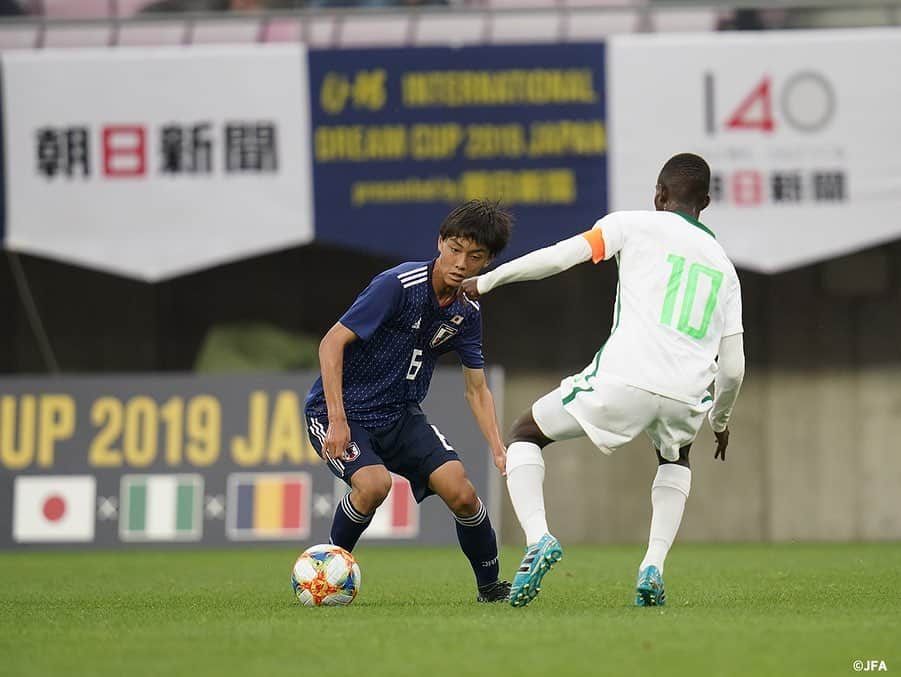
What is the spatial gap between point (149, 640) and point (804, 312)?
1117 centimetres

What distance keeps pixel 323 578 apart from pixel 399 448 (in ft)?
2.09

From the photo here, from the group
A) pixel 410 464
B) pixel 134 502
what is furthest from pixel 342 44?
pixel 410 464

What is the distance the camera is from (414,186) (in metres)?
14.0

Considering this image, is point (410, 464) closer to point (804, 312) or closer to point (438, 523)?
point (438, 523)

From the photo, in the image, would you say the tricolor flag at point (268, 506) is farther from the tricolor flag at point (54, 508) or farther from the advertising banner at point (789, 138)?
the advertising banner at point (789, 138)

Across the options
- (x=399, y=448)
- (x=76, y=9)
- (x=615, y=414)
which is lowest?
(x=399, y=448)

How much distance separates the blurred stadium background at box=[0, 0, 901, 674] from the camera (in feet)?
44.3

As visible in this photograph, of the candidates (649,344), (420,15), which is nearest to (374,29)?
(420,15)

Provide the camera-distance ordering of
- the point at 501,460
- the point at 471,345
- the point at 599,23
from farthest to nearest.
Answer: the point at 599,23
the point at 471,345
the point at 501,460

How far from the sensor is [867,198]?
13523 millimetres

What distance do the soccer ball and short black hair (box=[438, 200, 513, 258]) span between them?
139 centimetres

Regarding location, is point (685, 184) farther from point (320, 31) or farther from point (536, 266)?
point (320, 31)

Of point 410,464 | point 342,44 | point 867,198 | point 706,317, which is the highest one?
point 342,44

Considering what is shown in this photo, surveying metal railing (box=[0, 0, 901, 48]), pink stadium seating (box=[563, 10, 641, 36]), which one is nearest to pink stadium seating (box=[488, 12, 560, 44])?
metal railing (box=[0, 0, 901, 48])
